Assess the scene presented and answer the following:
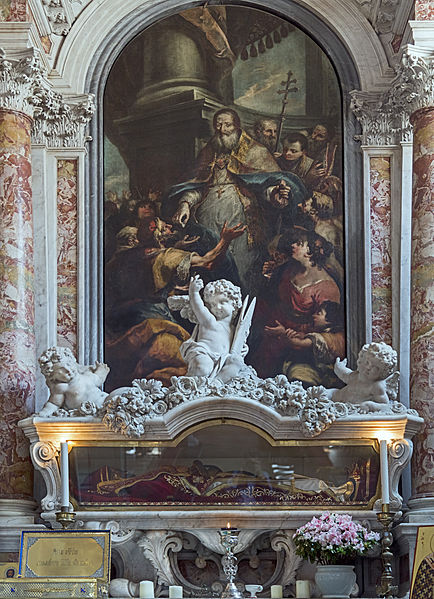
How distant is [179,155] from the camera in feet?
47.9

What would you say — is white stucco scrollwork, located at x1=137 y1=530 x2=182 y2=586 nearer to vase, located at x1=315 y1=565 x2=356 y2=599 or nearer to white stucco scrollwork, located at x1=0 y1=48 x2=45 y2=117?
vase, located at x1=315 y1=565 x2=356 y2=599

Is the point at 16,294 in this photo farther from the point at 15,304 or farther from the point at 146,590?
the point at 146,590

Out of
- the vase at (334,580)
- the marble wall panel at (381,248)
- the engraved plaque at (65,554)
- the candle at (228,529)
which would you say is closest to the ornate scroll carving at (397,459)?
the vase at (334,580)

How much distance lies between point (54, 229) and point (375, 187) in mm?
3699

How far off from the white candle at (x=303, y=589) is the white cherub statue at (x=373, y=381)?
5.75 feet

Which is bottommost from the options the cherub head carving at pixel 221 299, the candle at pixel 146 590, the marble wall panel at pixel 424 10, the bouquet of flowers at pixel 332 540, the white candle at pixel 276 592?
the white candle at pixel 276 592

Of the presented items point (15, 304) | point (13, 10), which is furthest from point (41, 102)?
point (15, 304)

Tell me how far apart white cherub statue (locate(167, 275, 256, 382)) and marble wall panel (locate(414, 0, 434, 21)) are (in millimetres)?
3527

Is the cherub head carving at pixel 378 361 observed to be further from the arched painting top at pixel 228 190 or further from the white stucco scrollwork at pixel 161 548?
the white stucco scrollwork at pixel 161 548

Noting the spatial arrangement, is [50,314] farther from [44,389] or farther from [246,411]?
[246,411]

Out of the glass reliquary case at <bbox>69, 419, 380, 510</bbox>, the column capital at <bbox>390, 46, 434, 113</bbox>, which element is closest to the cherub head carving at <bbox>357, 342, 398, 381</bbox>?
the glass reliquary case at <bbox>69, 419, 380, 510</bbox>

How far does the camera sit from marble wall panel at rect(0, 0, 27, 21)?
1332 cm

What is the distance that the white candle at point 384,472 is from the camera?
37.5ft

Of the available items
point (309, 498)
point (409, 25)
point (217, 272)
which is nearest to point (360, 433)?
point (309, 498)
